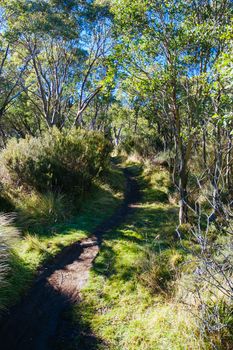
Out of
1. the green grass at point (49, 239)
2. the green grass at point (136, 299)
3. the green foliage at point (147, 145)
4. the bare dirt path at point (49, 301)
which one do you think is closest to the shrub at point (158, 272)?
the green grass at point (136, 299)

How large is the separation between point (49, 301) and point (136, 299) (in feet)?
4.24

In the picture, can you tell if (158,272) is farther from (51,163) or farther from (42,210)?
(51,163)

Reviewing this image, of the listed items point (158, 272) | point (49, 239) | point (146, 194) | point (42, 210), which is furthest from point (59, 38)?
point (158, 272)

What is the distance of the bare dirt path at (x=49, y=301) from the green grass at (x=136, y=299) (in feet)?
0.73

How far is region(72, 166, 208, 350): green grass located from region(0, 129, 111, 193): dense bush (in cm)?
262

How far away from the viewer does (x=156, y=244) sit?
5.66 m

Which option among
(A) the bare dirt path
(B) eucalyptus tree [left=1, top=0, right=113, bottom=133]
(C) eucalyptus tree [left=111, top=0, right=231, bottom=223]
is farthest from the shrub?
(B) eucalyptus tree [left=1, top=0, right=113, bottom=133]

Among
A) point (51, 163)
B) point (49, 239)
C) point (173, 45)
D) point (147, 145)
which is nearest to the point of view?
point (173, 45)

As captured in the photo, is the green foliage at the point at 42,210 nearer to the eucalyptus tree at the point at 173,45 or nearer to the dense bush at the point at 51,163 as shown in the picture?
the dense bush at the point at 51,163

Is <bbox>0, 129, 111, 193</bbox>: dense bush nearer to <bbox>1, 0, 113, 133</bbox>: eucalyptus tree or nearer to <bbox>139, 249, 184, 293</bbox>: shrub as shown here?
<bbox>1, 0, 113, 133</bbox>: eucalyptus tree

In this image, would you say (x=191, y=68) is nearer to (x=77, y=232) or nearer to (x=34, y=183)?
(x=77, y=232)

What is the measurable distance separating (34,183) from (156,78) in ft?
14.8

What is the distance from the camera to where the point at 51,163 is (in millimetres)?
8062

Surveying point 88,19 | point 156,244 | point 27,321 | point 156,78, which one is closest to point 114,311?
point 27,321
